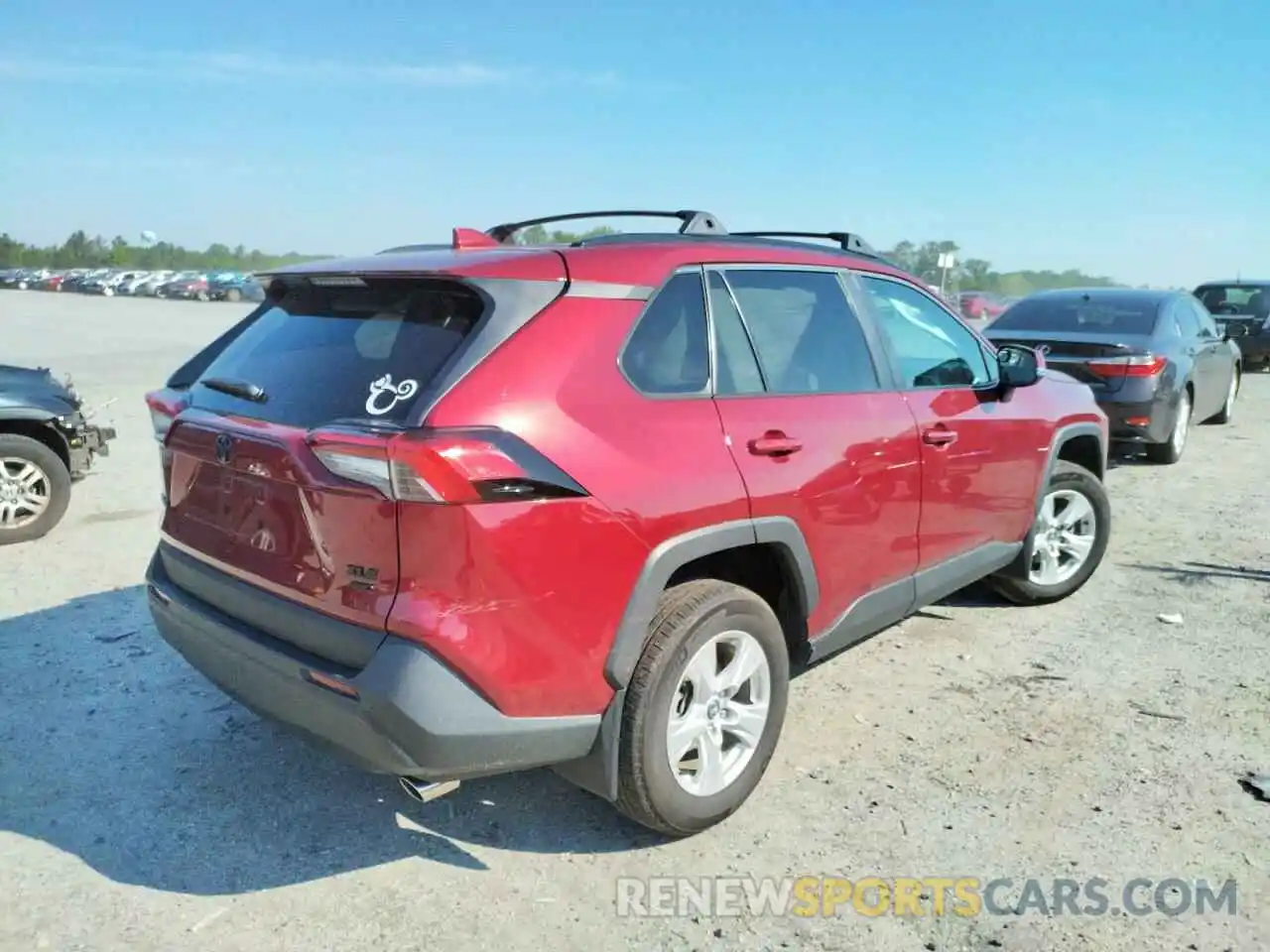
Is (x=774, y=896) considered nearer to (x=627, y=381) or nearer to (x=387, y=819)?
(x=387, y=819)

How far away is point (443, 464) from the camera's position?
2.39 meters

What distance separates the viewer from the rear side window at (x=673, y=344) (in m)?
2.89

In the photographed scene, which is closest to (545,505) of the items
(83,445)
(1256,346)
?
(83,445)

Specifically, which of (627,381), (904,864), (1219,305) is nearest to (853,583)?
(904,864)

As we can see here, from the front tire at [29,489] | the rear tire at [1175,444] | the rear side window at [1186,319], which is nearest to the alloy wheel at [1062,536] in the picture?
the rear tire at [1175,444]

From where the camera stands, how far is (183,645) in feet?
10.3

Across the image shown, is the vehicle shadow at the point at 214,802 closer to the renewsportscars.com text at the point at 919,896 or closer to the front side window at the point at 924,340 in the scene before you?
the renewsportscars.com text at the point at 919,896

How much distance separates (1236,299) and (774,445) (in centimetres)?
1782

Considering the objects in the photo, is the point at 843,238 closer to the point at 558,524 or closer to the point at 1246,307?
the point at 558,524

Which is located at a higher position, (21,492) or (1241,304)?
(1241,304)

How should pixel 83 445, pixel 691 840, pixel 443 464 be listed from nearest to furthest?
pixel 443 464 → pixel 691 840 → pixel 83 445

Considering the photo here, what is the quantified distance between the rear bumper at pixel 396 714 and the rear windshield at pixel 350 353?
64 cm

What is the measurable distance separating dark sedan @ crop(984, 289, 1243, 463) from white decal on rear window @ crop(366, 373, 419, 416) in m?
6.55

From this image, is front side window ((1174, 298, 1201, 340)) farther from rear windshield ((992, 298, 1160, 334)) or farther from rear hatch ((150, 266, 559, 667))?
rear hatch ((150, 266, 559, 667))
